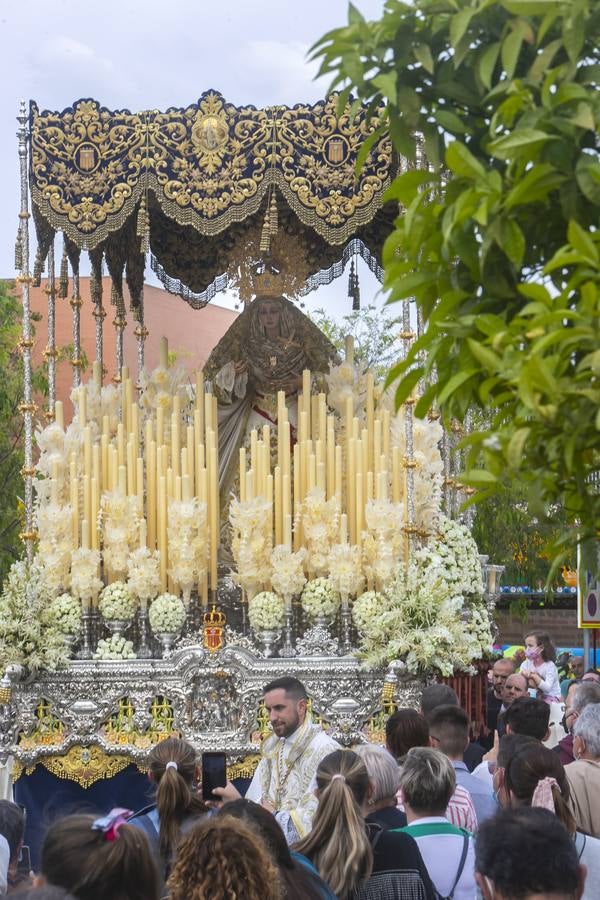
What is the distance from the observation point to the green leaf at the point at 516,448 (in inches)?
114

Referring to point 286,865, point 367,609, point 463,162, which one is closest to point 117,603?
point 367,609

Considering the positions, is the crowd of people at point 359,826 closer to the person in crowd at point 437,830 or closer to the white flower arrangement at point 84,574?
the person in crowd at point 437,830

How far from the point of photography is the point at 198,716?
10.5 m

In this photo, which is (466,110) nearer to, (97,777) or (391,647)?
(391,647)

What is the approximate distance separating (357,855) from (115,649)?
6104 mm

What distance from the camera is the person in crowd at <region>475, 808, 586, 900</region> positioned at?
3725 mm

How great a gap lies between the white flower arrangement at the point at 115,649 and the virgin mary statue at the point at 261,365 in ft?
7.01

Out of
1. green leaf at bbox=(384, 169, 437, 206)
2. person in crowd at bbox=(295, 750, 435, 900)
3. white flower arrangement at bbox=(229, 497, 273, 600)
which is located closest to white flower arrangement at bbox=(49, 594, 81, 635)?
white flower arrangement at bbox=(229, 497, 273, 600)

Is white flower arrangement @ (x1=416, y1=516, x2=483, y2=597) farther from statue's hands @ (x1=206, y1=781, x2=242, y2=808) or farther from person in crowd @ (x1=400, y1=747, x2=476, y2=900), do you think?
person in crowd @ (x1=400, y1=747, x2=476, y2=900)

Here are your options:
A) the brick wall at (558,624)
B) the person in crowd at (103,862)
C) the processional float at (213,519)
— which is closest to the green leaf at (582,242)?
the person in crowd at (103,862)

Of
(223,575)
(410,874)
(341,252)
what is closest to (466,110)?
(410,874)

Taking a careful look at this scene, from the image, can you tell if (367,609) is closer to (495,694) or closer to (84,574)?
(495,694)

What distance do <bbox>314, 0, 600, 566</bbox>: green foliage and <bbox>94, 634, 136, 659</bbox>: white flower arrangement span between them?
746 cm

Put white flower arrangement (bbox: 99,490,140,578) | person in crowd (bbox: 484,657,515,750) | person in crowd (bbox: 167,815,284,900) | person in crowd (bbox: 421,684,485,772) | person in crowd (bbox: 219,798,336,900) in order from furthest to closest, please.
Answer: person in crowd (bbox: 484,657,515,750)
white flower arrangement (bbox: 99,490,140,578)
person in crowd (bbox: 421,684,485,772)
person in crowd (bbox: 219,798,336,900)
person in crowd (bbox: 167,815,284,900)
